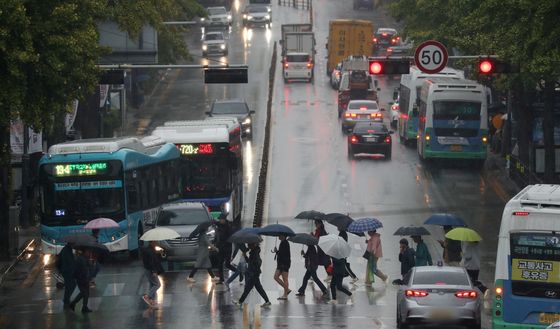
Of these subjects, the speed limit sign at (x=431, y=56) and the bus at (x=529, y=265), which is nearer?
the bus at (x=529, y=265)

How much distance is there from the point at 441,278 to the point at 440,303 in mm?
738

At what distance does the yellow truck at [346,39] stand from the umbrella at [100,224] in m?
53.0

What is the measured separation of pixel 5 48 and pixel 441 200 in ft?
70.4

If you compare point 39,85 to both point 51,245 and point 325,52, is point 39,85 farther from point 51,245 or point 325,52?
point 325,52

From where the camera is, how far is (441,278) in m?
24.3

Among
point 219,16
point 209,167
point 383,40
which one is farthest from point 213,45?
point 209,167

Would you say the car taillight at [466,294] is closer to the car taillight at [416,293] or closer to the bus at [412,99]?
the car taillight at [416,293]

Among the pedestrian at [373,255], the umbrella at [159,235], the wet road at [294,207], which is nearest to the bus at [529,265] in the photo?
the wet road at [294,207]

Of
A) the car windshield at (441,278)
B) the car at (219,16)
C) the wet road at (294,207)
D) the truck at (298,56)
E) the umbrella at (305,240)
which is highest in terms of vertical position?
the car at (219,16)

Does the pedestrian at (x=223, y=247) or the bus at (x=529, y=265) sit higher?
the bus at (x=529, y=265)

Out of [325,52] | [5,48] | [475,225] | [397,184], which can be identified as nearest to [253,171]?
[397,184]

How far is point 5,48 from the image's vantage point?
29.4 meters

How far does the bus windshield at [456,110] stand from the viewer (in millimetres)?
53469

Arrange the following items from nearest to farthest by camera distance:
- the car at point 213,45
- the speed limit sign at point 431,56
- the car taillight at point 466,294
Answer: the car taillight at point 466,294 < the speed limit sign at point 431,56 < the car at point 213,45
